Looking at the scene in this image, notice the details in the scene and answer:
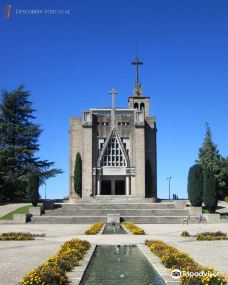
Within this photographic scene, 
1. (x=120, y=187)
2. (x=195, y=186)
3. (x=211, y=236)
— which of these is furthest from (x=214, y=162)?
(x=211, y=236)

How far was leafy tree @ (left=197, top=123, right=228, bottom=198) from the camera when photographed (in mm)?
53250

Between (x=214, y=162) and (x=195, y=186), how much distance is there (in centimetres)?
1645

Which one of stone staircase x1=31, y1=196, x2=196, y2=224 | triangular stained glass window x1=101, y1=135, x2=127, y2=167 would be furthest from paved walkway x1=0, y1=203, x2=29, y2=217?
triangular stained glass window x1=101, y1=135, x2=127, y2=167

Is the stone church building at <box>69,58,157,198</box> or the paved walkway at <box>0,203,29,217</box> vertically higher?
the stone church building at <box>69,58,157,198</box>

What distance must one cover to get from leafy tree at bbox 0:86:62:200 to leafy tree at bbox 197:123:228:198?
60.5 ft

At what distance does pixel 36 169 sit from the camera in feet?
163

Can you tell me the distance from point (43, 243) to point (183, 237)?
6862 mm

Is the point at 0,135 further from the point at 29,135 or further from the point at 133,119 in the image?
the point at 133,119

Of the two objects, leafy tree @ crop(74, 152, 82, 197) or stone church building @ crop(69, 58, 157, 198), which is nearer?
stone church building @ crop(69, 58, 157, 198)

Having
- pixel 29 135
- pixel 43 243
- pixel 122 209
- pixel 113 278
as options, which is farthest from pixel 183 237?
pixel 29 135

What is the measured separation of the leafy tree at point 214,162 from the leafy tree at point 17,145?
18430 mm

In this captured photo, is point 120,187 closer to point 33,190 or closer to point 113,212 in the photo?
point 113,212

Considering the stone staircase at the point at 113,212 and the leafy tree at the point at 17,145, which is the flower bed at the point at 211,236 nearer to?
the stone staircase at the point at 113,212

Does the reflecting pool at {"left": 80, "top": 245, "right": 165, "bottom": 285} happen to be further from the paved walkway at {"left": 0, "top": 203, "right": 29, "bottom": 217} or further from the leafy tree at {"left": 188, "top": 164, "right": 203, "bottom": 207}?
the paved walkway at {"left": 0, "top": 203, "right": 29, "bottom": 217}
